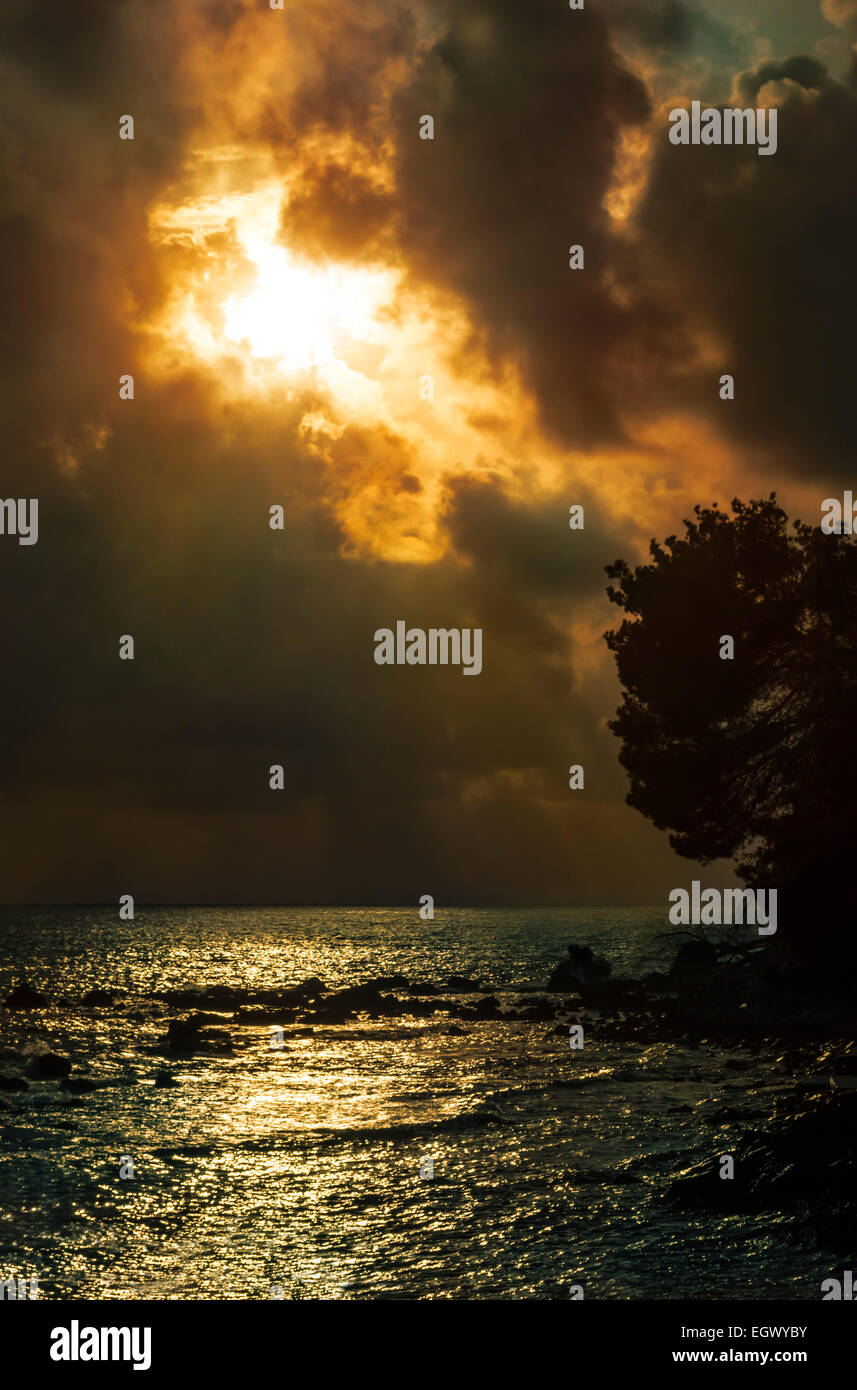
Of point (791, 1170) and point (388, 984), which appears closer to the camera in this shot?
point (791, 1170)

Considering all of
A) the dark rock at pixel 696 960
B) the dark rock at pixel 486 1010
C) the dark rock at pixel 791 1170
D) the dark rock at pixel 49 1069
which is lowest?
the dark rock at pixel 486 1010

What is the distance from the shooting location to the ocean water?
1639 cm

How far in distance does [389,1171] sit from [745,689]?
21.7 m

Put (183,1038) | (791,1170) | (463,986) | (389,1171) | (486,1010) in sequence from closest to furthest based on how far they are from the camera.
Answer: (791,1170)
(389,1171)
(183,1038)
(486,1010)
(463,986)

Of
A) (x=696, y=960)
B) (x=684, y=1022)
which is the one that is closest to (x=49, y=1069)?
(x=684, y=1022)

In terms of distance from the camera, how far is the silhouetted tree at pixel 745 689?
35750 mm

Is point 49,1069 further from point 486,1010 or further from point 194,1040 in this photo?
point 486,1010

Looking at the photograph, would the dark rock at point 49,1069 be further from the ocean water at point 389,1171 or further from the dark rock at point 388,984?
the dark rock at point 388,984

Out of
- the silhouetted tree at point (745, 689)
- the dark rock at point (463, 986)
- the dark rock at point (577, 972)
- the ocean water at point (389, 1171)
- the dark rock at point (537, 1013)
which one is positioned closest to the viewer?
the ocean water at point (389, 1171)

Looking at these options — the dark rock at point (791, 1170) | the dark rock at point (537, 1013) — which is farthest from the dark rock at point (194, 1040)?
the dark rock at point (791, 1170)

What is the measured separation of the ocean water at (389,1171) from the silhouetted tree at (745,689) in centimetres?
631

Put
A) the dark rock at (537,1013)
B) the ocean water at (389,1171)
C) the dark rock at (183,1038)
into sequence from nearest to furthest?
the ocean water at (389,1171), the dark rock at (183,1038), the dark rock at (537,1013)

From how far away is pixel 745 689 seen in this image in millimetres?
38406

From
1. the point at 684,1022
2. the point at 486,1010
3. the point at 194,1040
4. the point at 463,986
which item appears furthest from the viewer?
the point at 463,986
